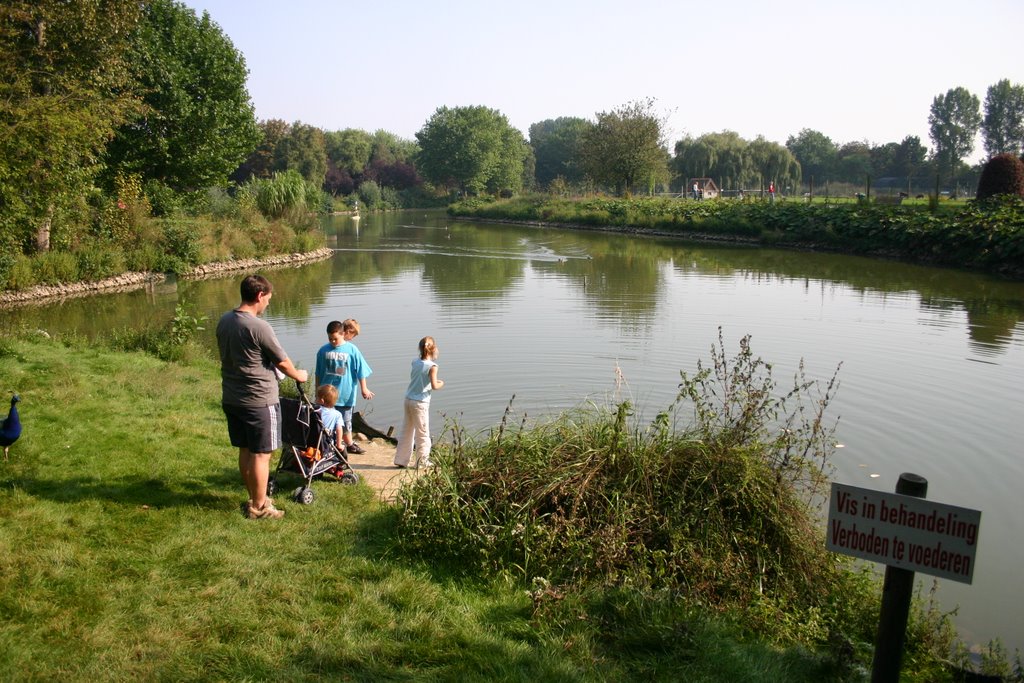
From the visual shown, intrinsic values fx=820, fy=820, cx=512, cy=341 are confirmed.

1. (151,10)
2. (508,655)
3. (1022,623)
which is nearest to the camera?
(508,655)

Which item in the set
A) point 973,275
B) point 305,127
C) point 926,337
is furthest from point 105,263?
point 305,127

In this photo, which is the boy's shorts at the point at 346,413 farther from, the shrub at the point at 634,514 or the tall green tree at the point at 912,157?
the tall green tree at the point at 912,157

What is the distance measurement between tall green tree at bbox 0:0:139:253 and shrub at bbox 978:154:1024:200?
111 feet

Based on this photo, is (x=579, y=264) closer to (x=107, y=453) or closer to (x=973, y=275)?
(x=973, y=275)

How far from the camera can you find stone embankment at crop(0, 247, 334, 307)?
22.8m

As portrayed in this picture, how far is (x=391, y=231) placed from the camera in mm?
58375

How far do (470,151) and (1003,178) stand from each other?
229 feet

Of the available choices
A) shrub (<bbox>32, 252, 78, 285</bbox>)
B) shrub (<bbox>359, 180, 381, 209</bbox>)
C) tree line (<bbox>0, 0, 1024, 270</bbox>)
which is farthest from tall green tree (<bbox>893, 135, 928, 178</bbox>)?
shrub (<bbox>32, 252, 78, 285</bbox>)

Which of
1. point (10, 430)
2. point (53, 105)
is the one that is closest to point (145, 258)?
point (53, 105)

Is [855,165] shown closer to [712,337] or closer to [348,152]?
[348,152]

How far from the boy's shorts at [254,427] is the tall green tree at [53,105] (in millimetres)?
13289

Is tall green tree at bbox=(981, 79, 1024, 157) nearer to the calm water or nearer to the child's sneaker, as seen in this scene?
→ the calm water

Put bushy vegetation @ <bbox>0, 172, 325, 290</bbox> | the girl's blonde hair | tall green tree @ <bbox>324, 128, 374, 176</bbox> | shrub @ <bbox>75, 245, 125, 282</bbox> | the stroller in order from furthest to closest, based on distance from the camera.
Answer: tall green tree @ <bbox>324, 128, 374, 176</bbox> → shrub @ <bbox>75, 245, 125, 282</bbox> → bushy vegetation @ <bbox>0, 172, 325, 290</bbox> → the girl's blonde hair → the stroller

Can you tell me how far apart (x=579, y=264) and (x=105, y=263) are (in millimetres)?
17462
